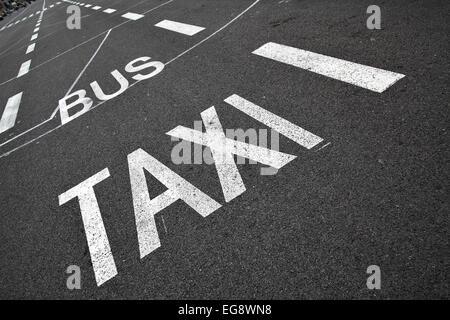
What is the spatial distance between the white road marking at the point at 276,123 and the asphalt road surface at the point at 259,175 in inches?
1.1

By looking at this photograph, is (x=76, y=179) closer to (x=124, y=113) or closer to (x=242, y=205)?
→ (x=124, y=113)

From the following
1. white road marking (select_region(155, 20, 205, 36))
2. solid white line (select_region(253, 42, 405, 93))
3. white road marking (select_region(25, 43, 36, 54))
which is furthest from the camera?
white road marking (select_region(25, 43, 36, 54))

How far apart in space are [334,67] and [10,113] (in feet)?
26.6

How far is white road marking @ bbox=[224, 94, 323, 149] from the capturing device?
13.5ft

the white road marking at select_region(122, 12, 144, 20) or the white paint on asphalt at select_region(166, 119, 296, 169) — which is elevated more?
the white road marking at select_region(122, 12, 144, 20)

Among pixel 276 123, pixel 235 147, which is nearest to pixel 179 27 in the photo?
pixel 276 123

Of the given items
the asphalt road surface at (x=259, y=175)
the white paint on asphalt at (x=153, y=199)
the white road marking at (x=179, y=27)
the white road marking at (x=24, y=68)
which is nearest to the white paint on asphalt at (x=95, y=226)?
the asphalt road surface at (x=259, y=175)

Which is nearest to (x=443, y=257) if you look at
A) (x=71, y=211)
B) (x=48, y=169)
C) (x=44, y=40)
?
(x=71, y=211)

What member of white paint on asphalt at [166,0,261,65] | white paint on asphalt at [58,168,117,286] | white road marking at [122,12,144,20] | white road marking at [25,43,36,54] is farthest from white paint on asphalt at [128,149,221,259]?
white road marking at [25,43,36,54]

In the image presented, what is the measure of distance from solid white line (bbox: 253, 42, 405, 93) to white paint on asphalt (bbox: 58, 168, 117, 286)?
12.7ft

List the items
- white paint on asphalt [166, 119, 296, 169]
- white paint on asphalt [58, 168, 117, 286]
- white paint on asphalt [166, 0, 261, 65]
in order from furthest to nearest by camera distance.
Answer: white paint on asphalt [166, 0, 261, 65] → white paint on asphalt [166, 119, 296, 169] → white paint on asphalt [58, 168, 117, 286]

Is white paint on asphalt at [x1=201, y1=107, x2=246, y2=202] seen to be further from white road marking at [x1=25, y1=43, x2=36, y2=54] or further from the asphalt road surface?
white road marking at [x1=25, y1=43, x2=36, y2=54]

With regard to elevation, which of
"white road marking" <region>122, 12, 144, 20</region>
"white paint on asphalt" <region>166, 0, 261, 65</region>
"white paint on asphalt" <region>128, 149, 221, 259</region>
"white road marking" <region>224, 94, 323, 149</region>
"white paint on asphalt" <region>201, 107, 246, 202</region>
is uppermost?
"white road marking" <region>122, 12, 144, 20</region>

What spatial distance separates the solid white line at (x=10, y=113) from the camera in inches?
305
